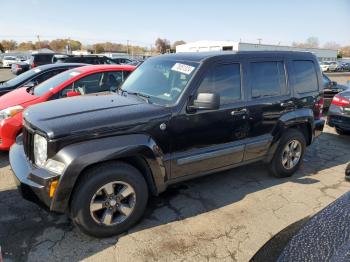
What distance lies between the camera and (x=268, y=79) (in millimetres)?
4312

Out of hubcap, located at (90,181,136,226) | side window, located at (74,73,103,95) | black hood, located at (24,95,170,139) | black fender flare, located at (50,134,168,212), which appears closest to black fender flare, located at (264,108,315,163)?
black hood, located at (24,95,170,139)

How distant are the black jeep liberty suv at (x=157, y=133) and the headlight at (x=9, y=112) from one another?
1471 mm

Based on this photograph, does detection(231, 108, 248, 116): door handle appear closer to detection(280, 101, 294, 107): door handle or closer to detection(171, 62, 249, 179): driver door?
detection(171, 62, 249, 179): driver door

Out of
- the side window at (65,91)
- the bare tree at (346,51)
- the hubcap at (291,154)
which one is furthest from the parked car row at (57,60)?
the bare tree at (346,51)

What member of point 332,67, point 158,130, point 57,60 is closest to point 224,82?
point 158,130

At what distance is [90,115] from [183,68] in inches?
51.9

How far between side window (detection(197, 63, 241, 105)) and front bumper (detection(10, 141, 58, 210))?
1.89 m

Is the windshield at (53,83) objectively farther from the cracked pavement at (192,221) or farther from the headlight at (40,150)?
the headlight at (40,150)

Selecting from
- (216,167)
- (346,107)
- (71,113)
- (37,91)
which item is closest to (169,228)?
(216,167)

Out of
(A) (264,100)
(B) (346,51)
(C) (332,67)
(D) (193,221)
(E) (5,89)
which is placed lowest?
(D) (193,221)

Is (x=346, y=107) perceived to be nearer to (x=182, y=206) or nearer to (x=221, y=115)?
(x=221, y=115)

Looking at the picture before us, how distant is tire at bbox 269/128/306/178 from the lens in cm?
464

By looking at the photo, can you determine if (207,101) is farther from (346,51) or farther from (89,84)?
Result: (346,51)

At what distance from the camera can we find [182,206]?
152 inches
